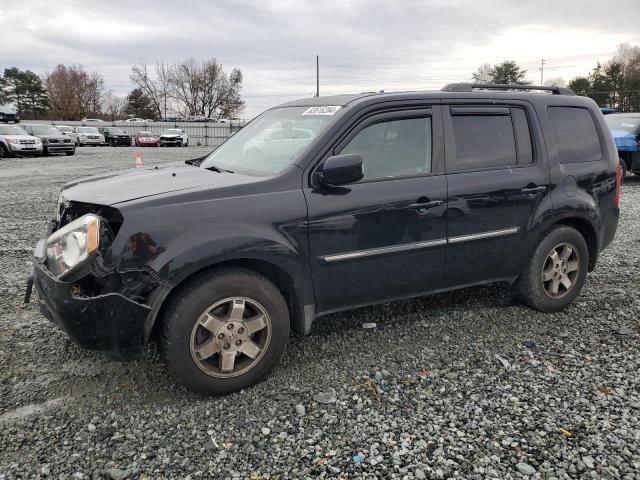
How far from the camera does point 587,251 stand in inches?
172

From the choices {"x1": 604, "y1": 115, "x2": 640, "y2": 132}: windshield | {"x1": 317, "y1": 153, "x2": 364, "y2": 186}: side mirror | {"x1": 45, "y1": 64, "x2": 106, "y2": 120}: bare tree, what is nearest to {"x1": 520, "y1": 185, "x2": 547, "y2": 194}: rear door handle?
{"x1": 317, "y1": 153, "x2": 364, "y2": 186}: side mirror

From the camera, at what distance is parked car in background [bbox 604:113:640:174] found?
12.5 metres

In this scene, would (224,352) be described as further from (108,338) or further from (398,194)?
(398,194)

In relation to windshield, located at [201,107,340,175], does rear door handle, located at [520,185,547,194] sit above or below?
below

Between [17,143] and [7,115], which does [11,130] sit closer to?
[17,143]

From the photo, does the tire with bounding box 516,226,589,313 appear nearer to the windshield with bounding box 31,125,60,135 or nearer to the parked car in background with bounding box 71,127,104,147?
the windshield with bounding box 31,125,60,135

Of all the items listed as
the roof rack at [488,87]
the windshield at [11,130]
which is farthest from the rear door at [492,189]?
the windshield at [11,130]

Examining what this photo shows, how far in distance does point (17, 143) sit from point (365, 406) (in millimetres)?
24438

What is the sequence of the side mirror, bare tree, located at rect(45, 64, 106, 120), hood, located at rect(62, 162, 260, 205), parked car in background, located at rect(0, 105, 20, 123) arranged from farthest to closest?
1. bare tree, located at rect(45, 64, 106, 120)
2. parked car in background, located at rect(0, 105, 20, 123)
3. the side mirror
4. hood, located at rect(62, 162, 260, 205)

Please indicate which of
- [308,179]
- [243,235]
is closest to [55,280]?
[243,235]

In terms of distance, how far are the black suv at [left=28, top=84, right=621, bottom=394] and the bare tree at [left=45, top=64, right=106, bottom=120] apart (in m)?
90.3

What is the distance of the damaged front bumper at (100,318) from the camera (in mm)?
2691

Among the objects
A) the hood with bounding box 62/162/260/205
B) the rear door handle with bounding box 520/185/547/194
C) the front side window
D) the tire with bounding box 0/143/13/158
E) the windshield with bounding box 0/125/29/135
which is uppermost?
the windshield with bounding box 0/125/29/135

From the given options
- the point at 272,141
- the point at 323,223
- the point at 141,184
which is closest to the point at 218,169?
the point at 272,141
